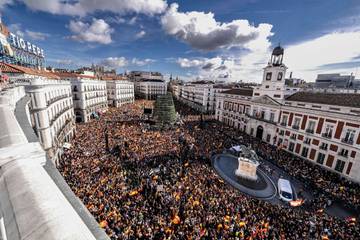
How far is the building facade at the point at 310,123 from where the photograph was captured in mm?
22844

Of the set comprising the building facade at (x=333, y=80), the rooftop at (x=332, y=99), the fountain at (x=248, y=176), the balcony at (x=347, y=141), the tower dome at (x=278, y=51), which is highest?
the tower dome at (x=278, y=51)

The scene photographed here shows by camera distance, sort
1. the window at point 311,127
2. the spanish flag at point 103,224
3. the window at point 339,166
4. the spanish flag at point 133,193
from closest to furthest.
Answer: the spanish flag at point 103,224
the spanish flag at point 133,193
the window at point 339,166
the window at point 311,127

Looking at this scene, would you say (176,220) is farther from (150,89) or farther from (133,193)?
(150,89)

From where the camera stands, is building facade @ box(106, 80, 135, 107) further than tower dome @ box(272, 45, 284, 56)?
Yes

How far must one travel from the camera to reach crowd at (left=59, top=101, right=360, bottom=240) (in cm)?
1326

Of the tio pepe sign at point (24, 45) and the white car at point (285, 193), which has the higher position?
the tio pepe sign at point (24, 45)

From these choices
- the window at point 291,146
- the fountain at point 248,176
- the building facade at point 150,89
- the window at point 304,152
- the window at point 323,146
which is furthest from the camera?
the building facade at point 150,89

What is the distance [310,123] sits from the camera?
27.8 metres

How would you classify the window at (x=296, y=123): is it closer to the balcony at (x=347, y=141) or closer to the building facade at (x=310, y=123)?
the building facade at (x=310, y=123)

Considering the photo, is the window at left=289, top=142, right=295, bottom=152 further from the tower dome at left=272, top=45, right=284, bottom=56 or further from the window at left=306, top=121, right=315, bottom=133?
the tower dome at left=272, top=45, right=284, bottom=56

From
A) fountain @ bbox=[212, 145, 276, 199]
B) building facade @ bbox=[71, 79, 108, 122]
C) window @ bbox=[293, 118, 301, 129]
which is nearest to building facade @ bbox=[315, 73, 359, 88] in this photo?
window @ bbox=[293, 118, 301, 129]

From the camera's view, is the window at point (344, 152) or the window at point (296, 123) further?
the window at point (296, 123)

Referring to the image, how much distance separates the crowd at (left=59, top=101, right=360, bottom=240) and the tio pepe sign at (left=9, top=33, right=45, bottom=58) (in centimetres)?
3624

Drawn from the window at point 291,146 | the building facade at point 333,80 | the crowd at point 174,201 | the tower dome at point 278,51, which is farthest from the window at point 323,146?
the building facade at point 333,80
